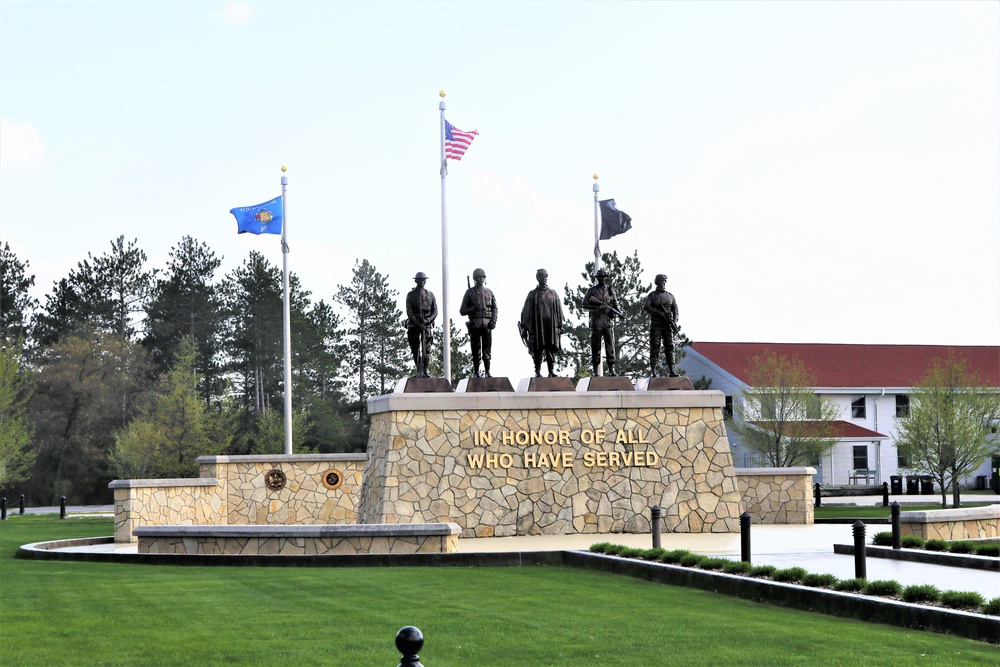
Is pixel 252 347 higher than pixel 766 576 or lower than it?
higher

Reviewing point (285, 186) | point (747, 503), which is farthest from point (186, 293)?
point (747, 503)

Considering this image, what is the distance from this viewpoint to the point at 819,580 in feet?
42.0

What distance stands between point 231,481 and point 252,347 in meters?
36.4

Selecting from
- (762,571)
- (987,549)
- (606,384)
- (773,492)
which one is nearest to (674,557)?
(762,571)

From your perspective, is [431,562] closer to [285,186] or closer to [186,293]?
[285,186]

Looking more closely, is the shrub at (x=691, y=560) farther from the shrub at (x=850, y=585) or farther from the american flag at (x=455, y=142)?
the american flag at (x=455, y=142)

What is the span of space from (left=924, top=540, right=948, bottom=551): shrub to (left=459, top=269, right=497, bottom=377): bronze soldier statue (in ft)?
30.0

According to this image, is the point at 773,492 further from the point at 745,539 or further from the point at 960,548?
the point at 745,539

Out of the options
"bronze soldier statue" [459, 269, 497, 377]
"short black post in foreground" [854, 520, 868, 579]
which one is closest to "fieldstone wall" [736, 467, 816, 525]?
"bronze soldier statue" [459, 269, 497, 377]

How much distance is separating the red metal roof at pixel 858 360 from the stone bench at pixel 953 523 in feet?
117

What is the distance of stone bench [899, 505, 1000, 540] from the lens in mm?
18219

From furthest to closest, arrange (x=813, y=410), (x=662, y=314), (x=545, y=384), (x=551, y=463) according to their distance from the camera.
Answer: (x=813, y=410)
(x=662, y=314)
(x=545, y=384)
(x=551, y=463)

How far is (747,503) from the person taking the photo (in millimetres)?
26188

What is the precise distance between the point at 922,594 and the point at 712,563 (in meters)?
3.70
